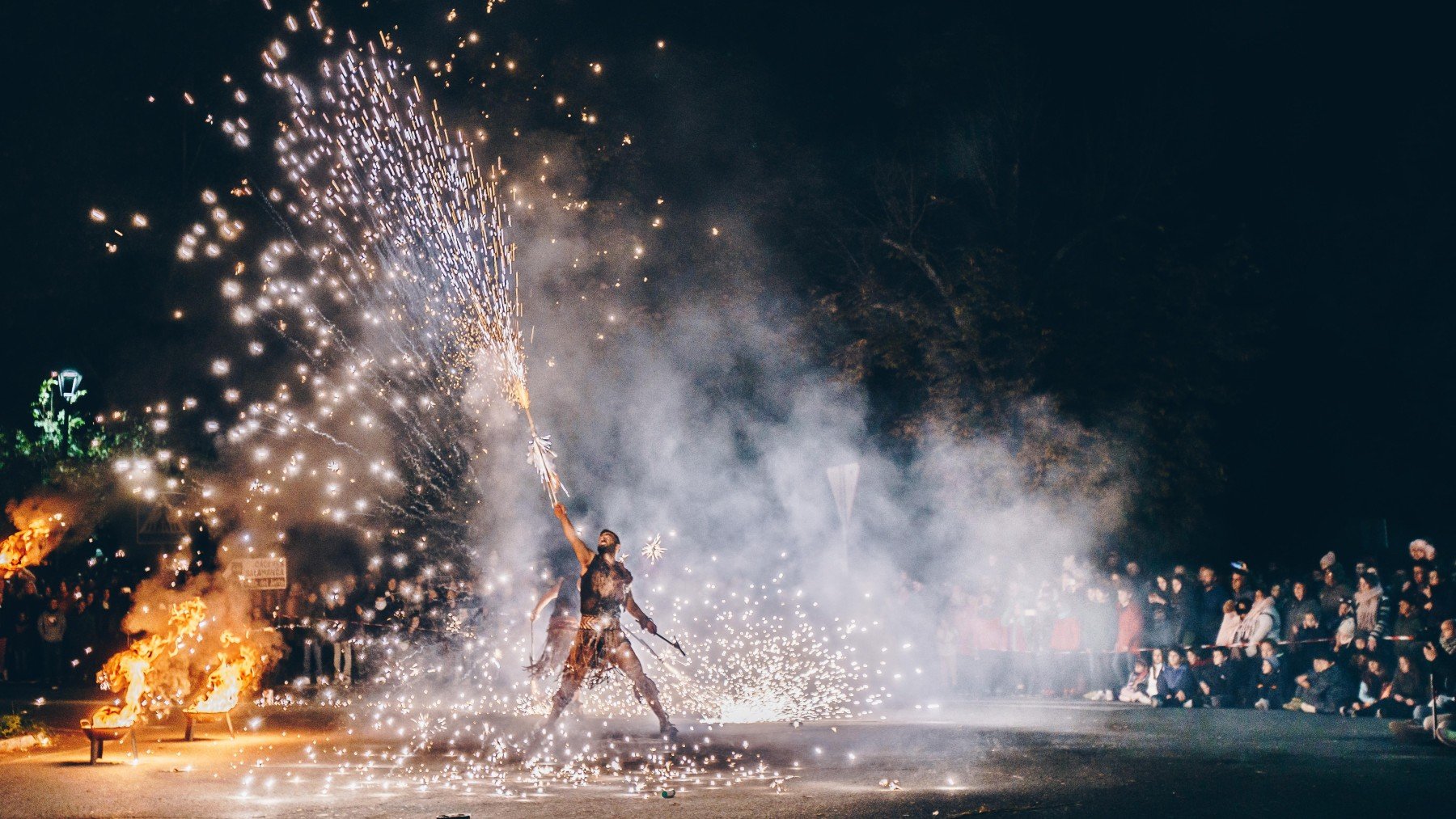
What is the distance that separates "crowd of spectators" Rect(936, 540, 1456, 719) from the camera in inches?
451

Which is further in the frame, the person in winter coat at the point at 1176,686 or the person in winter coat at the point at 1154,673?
the person in winter coat at the point at 1154,673

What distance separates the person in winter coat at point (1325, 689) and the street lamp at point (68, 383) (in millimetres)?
25495

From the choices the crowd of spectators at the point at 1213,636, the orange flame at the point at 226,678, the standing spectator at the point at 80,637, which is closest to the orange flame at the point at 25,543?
the standing spectator at the point at 80,637

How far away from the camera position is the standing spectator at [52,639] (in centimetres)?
1914

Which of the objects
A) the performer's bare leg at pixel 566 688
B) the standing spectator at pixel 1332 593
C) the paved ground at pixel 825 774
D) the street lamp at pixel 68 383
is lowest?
the paved ground at pixel 825 774

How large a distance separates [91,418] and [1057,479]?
24.6 metres

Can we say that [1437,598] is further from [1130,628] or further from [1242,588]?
[1130,628]

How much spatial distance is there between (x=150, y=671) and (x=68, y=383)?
21228 millimetres

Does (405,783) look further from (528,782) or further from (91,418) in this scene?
(91,418)

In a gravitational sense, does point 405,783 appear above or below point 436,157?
below

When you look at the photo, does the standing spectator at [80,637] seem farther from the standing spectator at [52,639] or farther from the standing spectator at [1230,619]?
the standing spectator at [1230,619]

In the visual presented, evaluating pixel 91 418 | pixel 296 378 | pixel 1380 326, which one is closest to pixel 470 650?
pixel 296 378

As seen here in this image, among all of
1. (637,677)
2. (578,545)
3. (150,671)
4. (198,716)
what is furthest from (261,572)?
(637,677)

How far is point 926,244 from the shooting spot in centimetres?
1912
